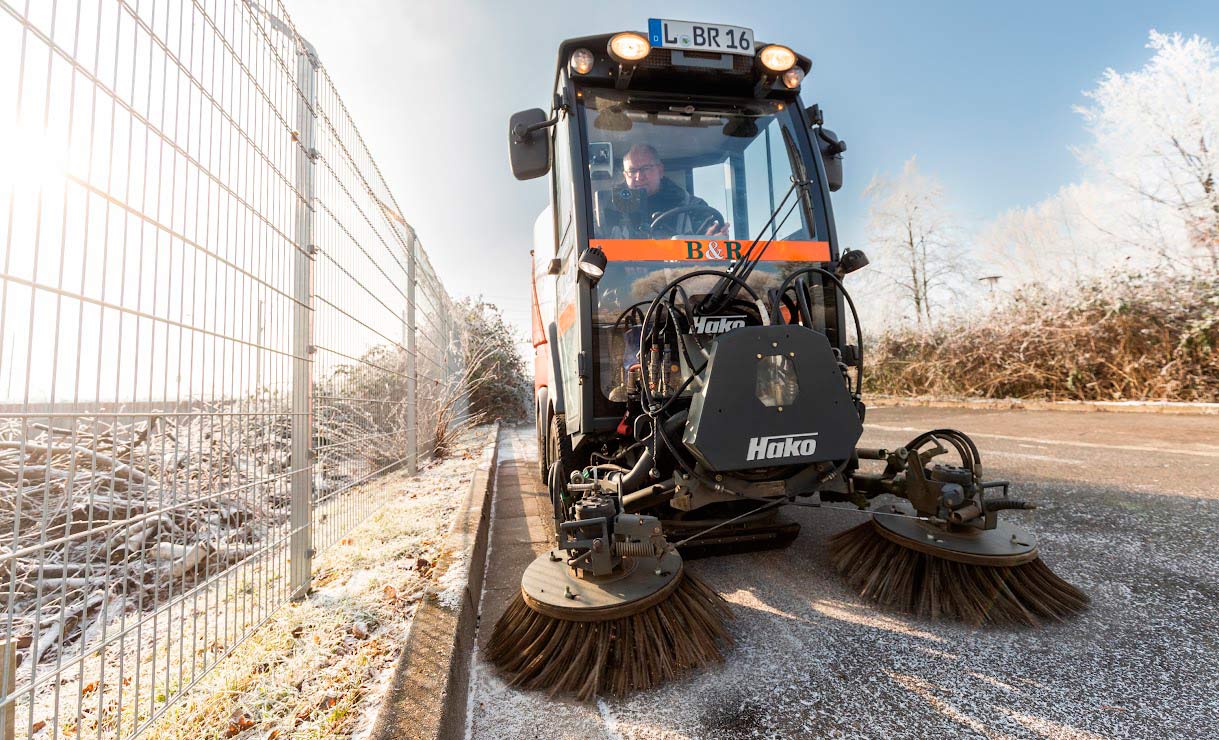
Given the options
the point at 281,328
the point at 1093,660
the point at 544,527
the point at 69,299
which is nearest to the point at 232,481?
the point at 281,328

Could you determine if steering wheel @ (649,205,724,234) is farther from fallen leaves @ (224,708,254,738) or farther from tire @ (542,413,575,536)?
fallen leaves @ (224,708,254,738)

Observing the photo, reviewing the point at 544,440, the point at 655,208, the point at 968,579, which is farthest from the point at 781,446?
the point at 544,440

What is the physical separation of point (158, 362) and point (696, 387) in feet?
5.53

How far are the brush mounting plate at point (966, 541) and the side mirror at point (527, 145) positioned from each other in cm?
253

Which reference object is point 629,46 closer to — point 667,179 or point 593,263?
point 667,179

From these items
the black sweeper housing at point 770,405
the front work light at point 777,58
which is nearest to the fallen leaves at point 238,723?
the black sweeper housing at point 770,405

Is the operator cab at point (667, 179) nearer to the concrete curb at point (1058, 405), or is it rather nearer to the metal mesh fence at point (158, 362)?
the metal mesh fence at point (158, 362)

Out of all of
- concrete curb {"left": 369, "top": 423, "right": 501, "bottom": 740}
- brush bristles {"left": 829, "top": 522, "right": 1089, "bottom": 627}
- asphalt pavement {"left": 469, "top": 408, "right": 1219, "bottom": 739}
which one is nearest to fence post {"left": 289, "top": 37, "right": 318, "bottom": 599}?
concrete curb {"left": 369, "top": 423, "right": 501, "bottom": 740}

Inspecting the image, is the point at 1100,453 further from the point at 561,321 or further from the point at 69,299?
the point at 69,299

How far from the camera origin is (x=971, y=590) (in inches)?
83.7

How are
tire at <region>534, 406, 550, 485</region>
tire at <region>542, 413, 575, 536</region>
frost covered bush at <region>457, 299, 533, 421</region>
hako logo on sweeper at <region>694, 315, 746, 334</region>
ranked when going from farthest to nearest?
A: frost covered bush at <region>457, 299, 533, 421</region>, tire at <region>534, 406, 550, 485</region>, tire at <region>542, 413, 575, 536</region>, hako logo on sweeper at <region>694, 315, 746, 334</region>

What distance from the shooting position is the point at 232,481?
74.8 inches

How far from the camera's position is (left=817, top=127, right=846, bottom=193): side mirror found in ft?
10.2

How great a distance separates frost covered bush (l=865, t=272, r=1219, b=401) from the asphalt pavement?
23.2 ft
